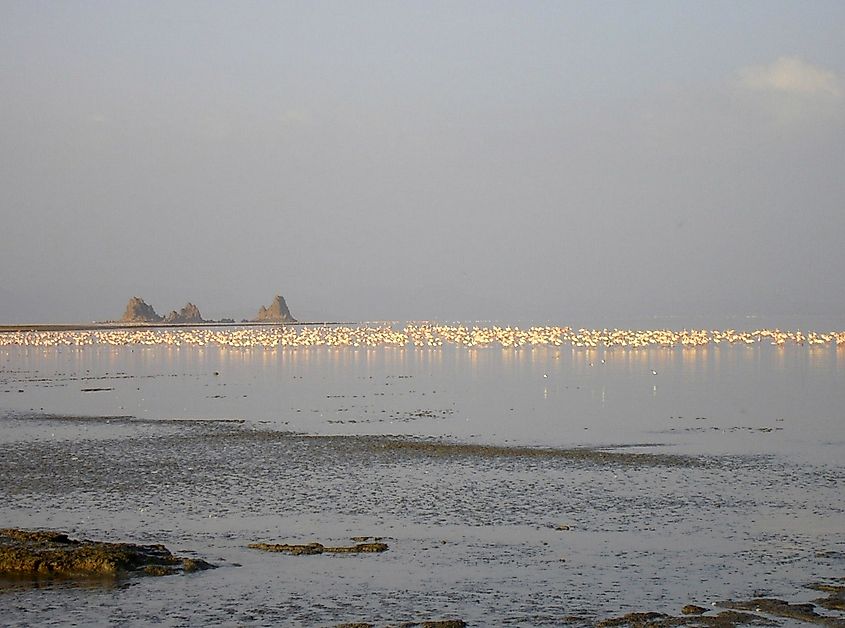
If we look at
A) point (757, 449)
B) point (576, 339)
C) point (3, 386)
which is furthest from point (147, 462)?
point (576, 339)

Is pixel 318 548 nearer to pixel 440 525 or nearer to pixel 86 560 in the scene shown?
pixel 440 525

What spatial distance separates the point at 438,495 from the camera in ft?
60.0

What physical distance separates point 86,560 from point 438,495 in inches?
275

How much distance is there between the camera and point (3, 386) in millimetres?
45875

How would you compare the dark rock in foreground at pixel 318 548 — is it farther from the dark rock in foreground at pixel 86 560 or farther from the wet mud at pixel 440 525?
the dark rock in foreground at pixel 86 560

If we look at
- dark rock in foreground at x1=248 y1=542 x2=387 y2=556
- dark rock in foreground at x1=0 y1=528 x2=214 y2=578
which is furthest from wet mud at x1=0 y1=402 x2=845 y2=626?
dark rock in foreground at x1=0 y1=528 x2=214 y2=578

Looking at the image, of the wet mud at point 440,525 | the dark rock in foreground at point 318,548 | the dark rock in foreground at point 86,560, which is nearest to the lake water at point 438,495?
the wet mud at point 440,525

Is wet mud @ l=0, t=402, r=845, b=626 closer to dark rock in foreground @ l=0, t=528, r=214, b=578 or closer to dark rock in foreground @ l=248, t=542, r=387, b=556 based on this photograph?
dark rock in foreground @ l=248, t=542, r=387, b=556

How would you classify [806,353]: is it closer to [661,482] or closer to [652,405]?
[652,405]

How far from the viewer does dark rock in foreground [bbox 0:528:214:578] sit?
1248 cm

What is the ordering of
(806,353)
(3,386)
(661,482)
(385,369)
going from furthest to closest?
(806,353), (385,369), (3,386), (661,482)

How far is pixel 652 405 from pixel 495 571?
2368 centimetres

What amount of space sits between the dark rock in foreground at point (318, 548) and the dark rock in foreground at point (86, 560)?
46.8 inches

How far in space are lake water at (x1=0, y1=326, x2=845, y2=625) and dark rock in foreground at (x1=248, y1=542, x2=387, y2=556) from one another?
0.24 metres
